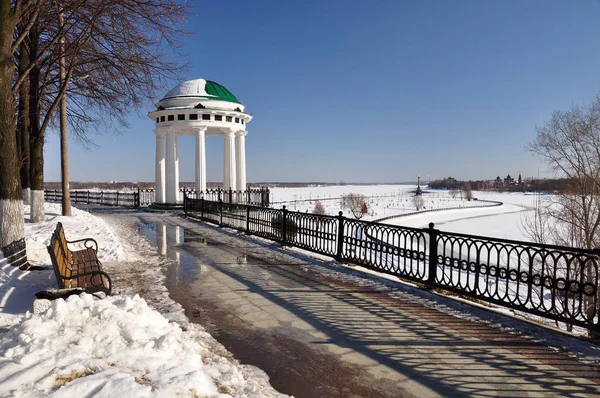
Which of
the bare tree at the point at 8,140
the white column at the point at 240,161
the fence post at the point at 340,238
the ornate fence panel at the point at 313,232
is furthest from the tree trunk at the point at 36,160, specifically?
the white column at the point at 240,161

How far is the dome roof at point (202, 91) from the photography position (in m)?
24.6

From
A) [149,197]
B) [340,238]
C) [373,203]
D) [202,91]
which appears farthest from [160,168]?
[373,203]

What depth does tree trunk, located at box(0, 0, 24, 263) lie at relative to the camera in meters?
6.96

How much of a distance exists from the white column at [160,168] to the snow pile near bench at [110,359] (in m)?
22.0

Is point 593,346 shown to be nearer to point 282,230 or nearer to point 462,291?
point 462,291

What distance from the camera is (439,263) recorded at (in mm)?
6906

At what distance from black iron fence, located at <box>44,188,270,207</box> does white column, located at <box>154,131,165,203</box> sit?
135 cm

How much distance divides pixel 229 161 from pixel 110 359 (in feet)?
73.7

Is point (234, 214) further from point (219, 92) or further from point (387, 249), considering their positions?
point (219, 92)

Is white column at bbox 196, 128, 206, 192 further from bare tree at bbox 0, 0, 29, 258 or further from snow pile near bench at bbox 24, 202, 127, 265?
bare tree at bbox 0, 0, 29, 258

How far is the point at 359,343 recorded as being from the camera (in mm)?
4621

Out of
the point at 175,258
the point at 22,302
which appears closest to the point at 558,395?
the point at 22,302

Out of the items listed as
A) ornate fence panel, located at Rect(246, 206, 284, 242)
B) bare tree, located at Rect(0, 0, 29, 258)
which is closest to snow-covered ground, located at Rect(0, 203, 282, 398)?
bare tree, located at Rect(0, 0, 29, 258)

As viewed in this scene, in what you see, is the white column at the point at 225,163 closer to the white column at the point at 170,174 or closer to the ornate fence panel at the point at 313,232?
the white column at the point at 170,174
